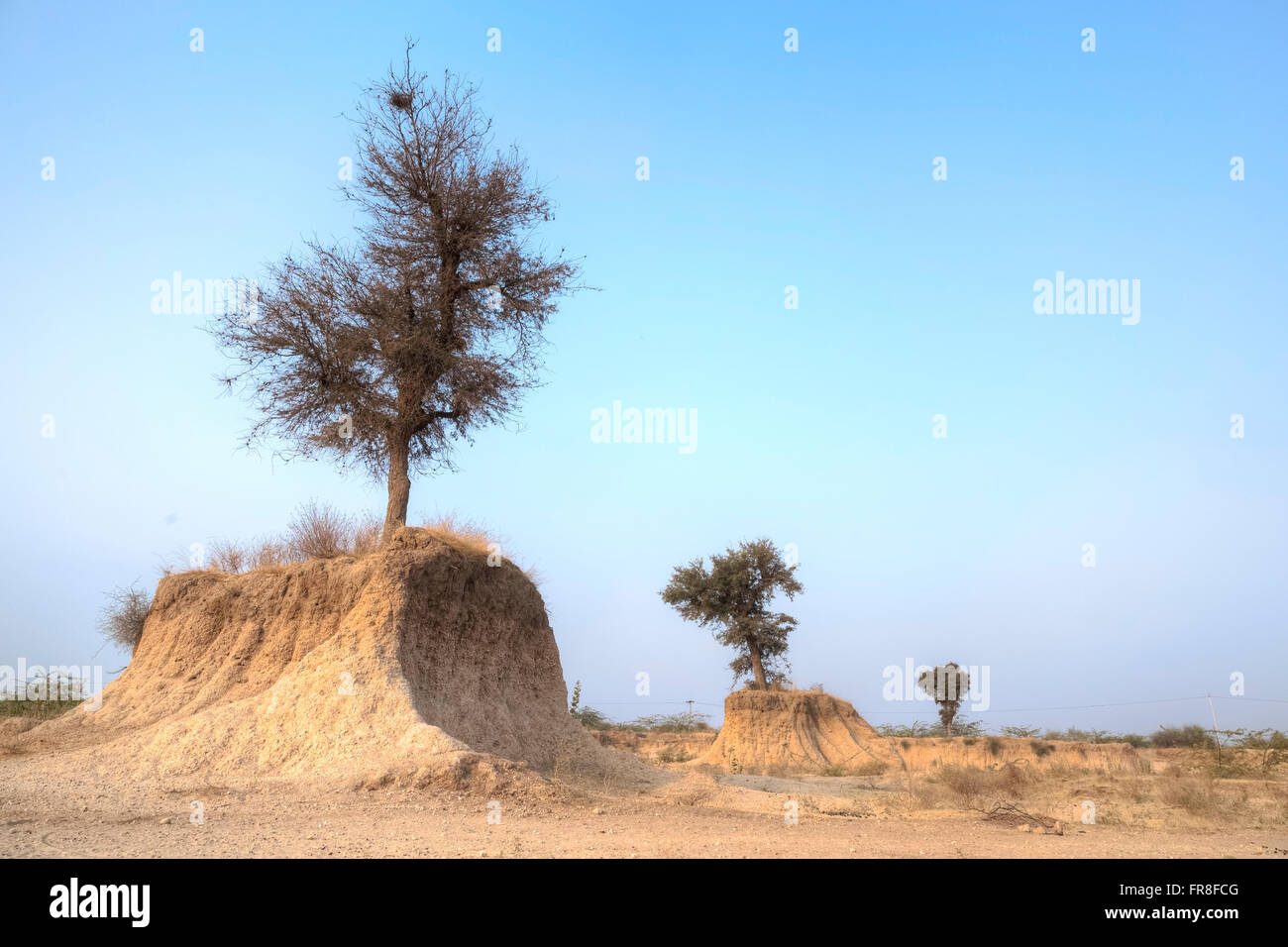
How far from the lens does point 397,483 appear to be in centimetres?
1634

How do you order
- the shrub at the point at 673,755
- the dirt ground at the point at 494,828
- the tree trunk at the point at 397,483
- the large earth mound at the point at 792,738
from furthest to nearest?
the shrub at the point at 673,755 → the large earth mound at the point at 792,738 → the tree trunk at the point at 397,483 → the dirt ground at the point at 494,828

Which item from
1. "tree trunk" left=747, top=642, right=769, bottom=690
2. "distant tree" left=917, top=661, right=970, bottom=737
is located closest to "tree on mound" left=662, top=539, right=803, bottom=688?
"tree trunk" left=747, top=642, right=769, bottom=690

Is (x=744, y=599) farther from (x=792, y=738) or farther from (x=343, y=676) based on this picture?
(x=343, y=676)

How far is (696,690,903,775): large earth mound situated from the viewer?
Answer: 2991cm

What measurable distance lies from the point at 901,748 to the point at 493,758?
2525 centimetres

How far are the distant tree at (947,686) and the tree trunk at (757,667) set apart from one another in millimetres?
13985

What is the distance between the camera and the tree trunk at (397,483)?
16172 mm

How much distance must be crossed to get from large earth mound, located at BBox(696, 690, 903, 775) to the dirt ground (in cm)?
1756

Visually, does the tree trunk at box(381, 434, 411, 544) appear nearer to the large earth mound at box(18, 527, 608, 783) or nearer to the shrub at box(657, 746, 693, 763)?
the large earth mound at box(18, 527, 608, 783)

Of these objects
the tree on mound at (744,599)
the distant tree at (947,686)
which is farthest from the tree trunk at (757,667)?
the distant tree at (947,686)

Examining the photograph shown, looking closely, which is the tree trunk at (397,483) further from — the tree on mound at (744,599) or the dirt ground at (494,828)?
the tree on mound at (744,599)

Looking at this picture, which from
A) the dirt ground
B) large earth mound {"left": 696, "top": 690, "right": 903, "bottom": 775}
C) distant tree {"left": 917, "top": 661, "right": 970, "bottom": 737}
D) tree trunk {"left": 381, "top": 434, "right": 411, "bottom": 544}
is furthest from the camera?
distant tree {"left": 917, "top": 661, "right": 970, "bottom": 737}

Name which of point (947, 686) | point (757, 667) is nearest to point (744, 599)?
point (757, 667)
